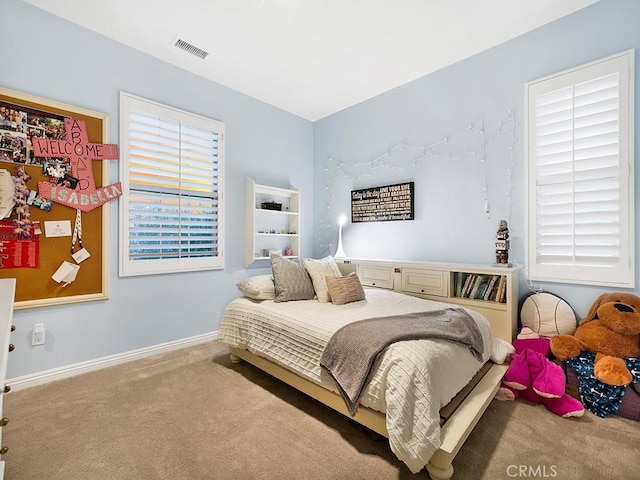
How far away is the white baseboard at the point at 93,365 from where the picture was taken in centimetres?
224

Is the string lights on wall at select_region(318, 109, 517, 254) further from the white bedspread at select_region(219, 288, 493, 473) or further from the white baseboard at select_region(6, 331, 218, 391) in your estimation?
the white baseboard at select_region(6, 331, 218, 391)

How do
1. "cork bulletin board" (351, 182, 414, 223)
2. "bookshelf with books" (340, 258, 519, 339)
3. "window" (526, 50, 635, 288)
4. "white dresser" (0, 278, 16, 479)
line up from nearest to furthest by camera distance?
"white dresser" (0, 278, 16, 479)
"window" (526, 50, 635, 288)
"bookshelf with books" (340, 258, 519, 339)
"cork bulletin board" (351, 182, 414, 223)

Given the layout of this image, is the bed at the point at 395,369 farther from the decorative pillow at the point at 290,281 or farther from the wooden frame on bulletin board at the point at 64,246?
the wooden frame on bulletin board at the point at 64,246

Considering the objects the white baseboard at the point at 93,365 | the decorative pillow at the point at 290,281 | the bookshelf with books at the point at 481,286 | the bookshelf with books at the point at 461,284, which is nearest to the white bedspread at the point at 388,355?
the decorative pillow at the point at 290,281

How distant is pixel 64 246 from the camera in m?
2.40

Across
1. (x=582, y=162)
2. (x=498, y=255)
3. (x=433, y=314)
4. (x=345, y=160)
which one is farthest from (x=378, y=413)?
(x=345, y=160)

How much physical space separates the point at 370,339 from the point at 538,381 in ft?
4.16

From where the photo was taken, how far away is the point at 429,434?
1327mm

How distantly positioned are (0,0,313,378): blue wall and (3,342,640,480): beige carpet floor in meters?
0.44

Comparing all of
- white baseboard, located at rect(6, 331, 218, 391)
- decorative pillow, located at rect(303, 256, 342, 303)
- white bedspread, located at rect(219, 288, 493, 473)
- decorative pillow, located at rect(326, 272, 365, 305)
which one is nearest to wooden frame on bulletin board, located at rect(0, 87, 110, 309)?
white baseboard, located at rect(6, 331, 218, 391)

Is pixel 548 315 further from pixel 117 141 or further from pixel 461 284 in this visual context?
pixel 117 141

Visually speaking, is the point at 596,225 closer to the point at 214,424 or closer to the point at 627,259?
the point at 627,259

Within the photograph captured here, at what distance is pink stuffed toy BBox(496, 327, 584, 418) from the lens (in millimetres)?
1908

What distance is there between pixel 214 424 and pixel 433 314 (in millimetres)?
1545
